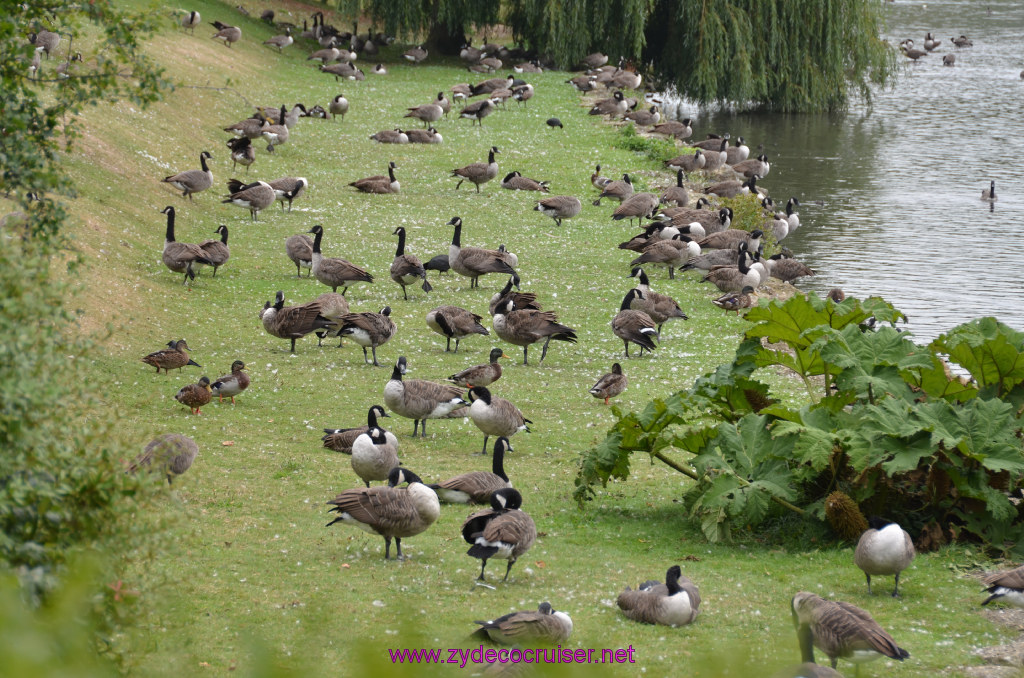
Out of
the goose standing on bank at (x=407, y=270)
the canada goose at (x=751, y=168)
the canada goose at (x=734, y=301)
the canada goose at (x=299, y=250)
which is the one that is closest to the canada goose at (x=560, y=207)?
the canada goose at (x=734, y=301)

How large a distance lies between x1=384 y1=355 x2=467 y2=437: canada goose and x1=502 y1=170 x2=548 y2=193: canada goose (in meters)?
19.4

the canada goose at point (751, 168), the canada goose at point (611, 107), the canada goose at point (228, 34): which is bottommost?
the canada goose at point (751, 168)

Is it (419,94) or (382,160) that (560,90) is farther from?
(382,160)

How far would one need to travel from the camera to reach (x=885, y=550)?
1037cm

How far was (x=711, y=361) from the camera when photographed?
20.8 metres

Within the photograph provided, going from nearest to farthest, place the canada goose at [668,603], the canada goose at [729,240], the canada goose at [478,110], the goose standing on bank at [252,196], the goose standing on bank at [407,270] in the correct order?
the canada goose at [668,603], the goose standing on bank at [407,270], the canada goose at [729,240], the goose standing on bank at [252,196], the canada goose at [478,110]

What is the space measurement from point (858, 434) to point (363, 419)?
26.5 feet

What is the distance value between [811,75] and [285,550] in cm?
4253

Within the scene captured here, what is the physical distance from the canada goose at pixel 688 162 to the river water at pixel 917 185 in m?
3.57

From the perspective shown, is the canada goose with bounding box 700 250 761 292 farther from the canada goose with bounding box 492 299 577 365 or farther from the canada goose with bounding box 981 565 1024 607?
the canada goose with bounding box 981 565 1024 607

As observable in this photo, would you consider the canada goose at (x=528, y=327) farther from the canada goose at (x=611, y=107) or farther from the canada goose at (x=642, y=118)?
the canada goose at (x=611, y=107)

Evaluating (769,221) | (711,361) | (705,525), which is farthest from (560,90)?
(705,525)

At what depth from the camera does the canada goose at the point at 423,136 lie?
4084cm

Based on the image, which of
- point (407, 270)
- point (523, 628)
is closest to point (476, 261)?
point (407, 270)
